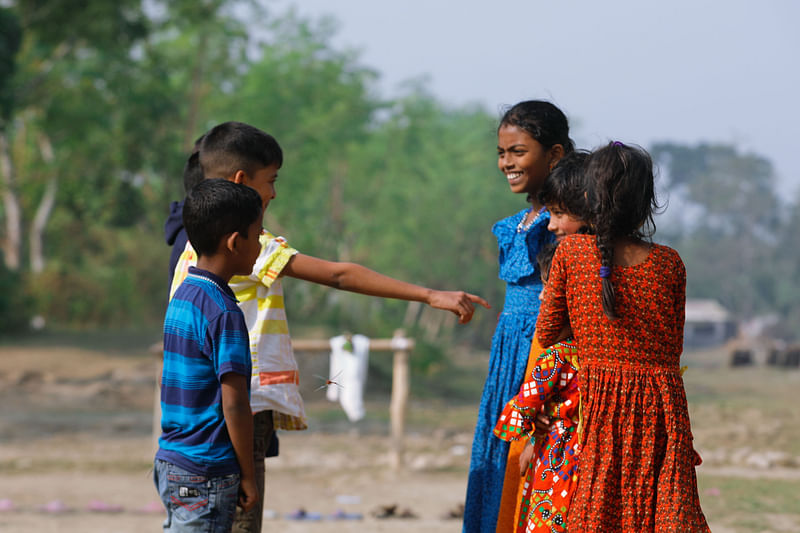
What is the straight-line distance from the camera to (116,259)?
25.7 meters

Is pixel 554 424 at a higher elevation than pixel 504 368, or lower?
lower

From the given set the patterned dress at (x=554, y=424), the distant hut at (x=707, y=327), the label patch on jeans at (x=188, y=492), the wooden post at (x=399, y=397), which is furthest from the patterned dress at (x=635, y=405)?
the distant hut at (x=707, y=327)

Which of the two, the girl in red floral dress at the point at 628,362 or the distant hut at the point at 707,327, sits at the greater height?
the distant hut at the point at 707,327

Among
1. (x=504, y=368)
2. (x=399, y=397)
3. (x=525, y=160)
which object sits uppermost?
(x=525, y=160)

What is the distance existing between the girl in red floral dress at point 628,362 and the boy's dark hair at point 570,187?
0.12 metres

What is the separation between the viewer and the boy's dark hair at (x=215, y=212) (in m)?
2.46

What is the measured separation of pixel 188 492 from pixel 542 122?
1768mm

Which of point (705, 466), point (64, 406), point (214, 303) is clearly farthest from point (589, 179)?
point (64, 406)

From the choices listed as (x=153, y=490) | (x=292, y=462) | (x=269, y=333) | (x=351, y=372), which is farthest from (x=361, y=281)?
(x=292, y=462)

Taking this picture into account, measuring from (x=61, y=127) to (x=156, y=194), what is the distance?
601 centimetres

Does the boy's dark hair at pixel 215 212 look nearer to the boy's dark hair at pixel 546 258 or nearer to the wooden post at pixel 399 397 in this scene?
the boy's dark hair at pixel 546 258

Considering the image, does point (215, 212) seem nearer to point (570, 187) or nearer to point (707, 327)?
point (570, 187)

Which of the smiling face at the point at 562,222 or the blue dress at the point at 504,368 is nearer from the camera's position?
the smiling face at the point at 562,222

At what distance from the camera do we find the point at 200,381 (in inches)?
94.3
